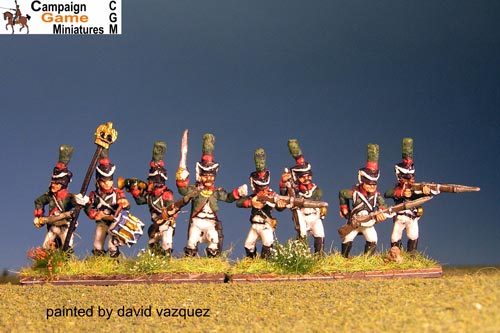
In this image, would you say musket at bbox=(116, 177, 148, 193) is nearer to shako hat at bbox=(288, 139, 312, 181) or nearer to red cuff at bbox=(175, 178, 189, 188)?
red cuff at bbox=(175, 178, 189, 188)

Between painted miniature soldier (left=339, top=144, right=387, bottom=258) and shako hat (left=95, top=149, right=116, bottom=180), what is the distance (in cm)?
407

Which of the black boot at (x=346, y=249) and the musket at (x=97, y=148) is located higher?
the musket at (x=97, y=148)

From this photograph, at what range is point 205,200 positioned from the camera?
12.5 metres

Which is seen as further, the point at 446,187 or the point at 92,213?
the point at 92,213

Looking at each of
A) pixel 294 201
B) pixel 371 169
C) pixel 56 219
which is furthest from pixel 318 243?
pixel 56 219

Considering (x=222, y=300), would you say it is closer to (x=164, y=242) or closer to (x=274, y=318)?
(x=274, y=318)

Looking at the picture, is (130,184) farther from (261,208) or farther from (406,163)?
(406,163)

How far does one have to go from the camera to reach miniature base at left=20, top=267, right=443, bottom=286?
11398 millimetres

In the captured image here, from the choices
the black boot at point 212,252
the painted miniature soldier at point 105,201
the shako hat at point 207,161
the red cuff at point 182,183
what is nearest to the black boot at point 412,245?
the black boot at point 212,252

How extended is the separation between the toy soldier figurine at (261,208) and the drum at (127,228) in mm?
1763

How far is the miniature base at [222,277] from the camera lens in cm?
1140

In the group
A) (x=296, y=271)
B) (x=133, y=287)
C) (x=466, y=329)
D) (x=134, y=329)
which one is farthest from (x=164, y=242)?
(x=466, y=329)

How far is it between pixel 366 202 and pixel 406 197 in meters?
0.72

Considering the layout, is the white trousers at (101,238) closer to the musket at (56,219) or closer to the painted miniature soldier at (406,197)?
the musket at (56,219)
